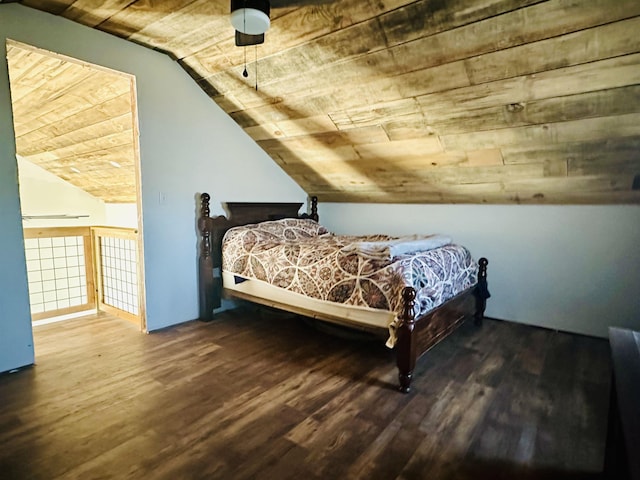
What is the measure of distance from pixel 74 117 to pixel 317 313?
9.29 ft

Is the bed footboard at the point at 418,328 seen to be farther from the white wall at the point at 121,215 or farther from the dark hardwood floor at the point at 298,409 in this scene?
the white wall at the point at 121,215

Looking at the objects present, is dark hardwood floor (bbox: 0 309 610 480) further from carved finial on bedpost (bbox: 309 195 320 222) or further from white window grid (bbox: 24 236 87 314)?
carved finial on bedpost (bbox: 309 195 320 222)

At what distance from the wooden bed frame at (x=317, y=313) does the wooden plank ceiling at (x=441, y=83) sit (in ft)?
2.94

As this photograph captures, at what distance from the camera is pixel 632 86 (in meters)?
1.96

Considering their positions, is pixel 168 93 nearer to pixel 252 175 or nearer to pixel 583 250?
pixel 252 175

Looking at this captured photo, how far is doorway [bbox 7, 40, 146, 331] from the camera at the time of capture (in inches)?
112

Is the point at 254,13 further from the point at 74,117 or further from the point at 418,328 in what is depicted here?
the point at 74,117

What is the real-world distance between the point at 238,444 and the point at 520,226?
10.1 ft

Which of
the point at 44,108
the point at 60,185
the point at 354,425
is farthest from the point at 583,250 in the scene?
the point at 60,185

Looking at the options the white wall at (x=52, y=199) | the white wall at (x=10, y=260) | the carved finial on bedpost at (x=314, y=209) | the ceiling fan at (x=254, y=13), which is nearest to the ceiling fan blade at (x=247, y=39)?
the ceiling fan at (x=254, y=13)

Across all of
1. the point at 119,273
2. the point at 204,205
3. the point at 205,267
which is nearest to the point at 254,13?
the point at 204,205

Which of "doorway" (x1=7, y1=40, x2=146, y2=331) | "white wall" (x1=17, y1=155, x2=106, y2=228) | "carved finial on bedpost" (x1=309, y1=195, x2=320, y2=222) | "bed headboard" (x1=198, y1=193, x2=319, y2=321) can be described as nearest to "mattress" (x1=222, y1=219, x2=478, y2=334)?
"bed headboard" (x1=198, y1=193, x2=319, y2=321)

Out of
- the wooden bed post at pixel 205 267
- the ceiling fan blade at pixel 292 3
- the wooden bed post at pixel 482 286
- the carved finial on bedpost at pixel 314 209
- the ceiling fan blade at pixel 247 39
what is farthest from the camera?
the carved finial on bedpost at pixel 314 209

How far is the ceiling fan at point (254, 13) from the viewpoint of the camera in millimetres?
1852
